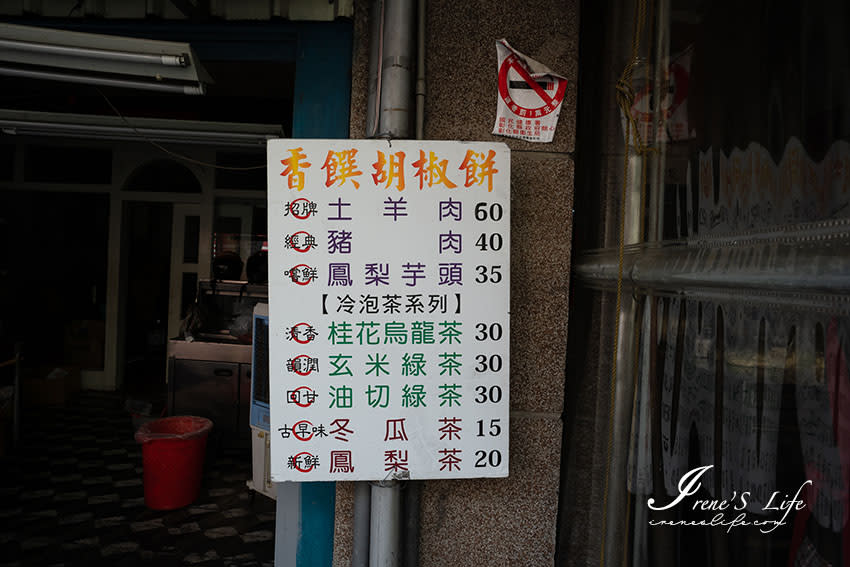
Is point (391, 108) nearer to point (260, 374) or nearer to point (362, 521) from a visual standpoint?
point (260, 374)

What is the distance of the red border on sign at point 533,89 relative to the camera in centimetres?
261

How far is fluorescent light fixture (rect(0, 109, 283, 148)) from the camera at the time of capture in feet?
14.2

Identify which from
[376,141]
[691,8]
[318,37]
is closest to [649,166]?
[691,8]

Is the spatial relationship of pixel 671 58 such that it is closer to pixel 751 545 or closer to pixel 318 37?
pixel 751 545

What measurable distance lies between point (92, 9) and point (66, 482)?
4.38 meters

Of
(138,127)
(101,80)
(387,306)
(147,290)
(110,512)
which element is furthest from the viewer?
(147,290)

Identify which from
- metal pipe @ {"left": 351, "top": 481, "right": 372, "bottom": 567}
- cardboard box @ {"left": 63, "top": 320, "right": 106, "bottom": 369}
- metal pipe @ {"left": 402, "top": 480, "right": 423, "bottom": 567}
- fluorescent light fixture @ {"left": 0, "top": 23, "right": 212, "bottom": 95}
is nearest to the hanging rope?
metal pipe @ {"left": 402, "top": 480, "right": 423, "bottom": 567}

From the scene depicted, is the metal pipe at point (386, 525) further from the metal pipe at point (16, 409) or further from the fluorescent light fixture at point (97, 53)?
the metal pipe at point (16, 409)

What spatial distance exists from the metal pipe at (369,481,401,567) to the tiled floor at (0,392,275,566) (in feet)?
6.75

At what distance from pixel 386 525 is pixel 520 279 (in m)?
1.31

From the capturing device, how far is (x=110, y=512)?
4.64 metres

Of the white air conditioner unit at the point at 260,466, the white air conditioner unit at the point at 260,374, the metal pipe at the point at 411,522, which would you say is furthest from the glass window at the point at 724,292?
the white air conditioner unit at the point at 260,466

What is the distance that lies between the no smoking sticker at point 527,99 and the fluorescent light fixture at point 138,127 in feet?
7.95

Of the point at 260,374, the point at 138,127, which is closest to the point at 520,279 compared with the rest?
the point at 260,374
